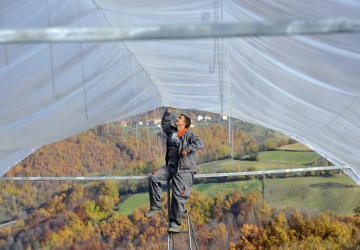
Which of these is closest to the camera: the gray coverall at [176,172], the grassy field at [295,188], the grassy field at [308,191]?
the gray coverall at [176,172]

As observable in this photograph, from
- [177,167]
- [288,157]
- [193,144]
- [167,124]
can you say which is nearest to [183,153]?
[193,144]

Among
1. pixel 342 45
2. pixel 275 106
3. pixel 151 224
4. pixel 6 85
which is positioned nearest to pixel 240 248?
pixel 151 224

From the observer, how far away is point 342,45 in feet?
13.4

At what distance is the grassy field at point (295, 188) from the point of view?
19609mm

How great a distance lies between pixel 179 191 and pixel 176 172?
0.55 ft

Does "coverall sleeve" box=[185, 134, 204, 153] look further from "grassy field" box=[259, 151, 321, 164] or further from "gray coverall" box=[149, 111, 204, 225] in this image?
"grassy field" box=[259, 151, 321, 164]

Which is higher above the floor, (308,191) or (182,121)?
(182,121)

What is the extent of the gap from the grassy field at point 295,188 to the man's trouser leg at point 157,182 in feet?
43.0

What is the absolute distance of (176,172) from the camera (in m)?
5.59

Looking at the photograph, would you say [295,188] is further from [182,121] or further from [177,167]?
[182,121]

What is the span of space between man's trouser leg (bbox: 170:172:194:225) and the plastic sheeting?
1032 mm

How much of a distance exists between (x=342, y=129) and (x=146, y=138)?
1151cm

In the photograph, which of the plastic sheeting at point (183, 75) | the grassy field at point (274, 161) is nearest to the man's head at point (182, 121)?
the plastic sheeting at point (183, 75)

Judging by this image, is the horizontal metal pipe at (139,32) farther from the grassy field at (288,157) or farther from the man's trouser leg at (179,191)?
the grassy field at (288,157)
